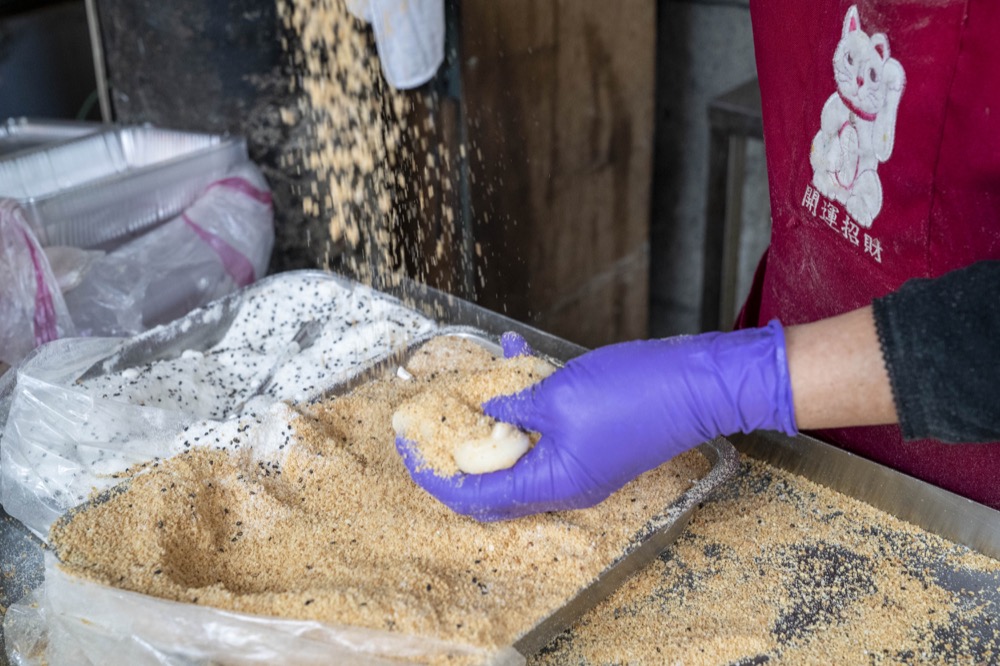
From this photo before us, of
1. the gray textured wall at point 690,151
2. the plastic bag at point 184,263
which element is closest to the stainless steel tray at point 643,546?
the plastic bag at point 184,263

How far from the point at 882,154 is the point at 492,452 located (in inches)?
28.3

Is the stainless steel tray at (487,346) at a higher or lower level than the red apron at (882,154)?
lower

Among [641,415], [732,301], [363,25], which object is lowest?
[732,301]

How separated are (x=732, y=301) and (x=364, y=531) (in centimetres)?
219

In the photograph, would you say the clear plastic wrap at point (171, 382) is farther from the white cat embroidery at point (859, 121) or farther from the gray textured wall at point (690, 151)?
the gray textured wall at point (690, 151)

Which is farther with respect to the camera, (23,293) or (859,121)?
(23,293)

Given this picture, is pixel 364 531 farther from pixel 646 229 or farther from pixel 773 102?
pixel 646 229

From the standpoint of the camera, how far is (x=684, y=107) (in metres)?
3.16

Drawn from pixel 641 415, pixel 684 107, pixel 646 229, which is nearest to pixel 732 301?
pixel 646 229

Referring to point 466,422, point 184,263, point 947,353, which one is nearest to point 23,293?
point 184,263

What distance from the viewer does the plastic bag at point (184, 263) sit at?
179 cm

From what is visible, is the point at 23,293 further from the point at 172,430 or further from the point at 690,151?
the point at 690,151

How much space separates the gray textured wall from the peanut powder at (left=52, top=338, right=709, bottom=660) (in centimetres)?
195

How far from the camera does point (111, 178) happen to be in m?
1.91
